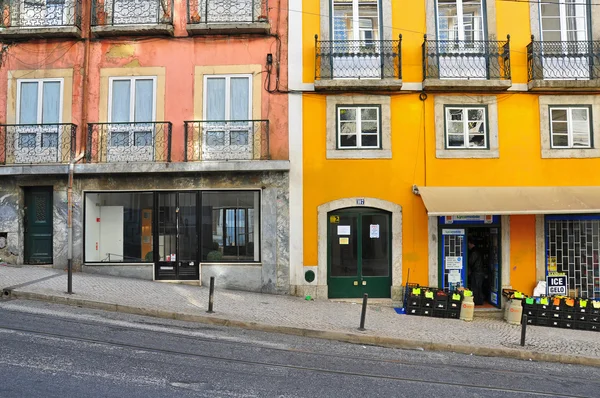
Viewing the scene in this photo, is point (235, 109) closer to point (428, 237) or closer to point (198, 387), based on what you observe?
point (428, 237)

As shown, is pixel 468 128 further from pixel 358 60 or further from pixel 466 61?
pixel 358 60

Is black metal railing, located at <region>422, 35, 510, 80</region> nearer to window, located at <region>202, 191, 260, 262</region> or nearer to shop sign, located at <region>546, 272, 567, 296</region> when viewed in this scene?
shop sign, located at <region>546, 272, 567, 296</region>

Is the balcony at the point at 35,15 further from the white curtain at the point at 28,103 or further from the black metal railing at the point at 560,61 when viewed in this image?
the black metal railing at the point at 560,61

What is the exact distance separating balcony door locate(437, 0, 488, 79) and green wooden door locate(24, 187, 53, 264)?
1119 cm

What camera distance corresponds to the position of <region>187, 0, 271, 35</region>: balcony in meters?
11.9

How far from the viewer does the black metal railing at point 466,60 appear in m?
11.8

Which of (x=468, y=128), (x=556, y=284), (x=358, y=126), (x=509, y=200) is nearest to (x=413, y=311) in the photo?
(x=509, y=200)

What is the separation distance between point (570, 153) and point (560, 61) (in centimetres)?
245

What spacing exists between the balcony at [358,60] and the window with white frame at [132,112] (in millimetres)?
4603

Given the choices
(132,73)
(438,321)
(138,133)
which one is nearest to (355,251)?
(438,321)

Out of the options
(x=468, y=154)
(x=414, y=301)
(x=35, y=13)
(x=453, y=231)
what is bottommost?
(x=414, y=301)

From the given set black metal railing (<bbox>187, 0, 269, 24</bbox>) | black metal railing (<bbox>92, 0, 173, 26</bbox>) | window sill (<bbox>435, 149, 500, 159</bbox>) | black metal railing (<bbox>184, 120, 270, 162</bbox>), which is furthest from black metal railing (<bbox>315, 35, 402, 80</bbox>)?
black metal railing (<bbox>92, 0, 173, 26</bbox>)

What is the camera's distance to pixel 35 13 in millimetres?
12398

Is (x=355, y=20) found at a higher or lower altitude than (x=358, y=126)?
higher
